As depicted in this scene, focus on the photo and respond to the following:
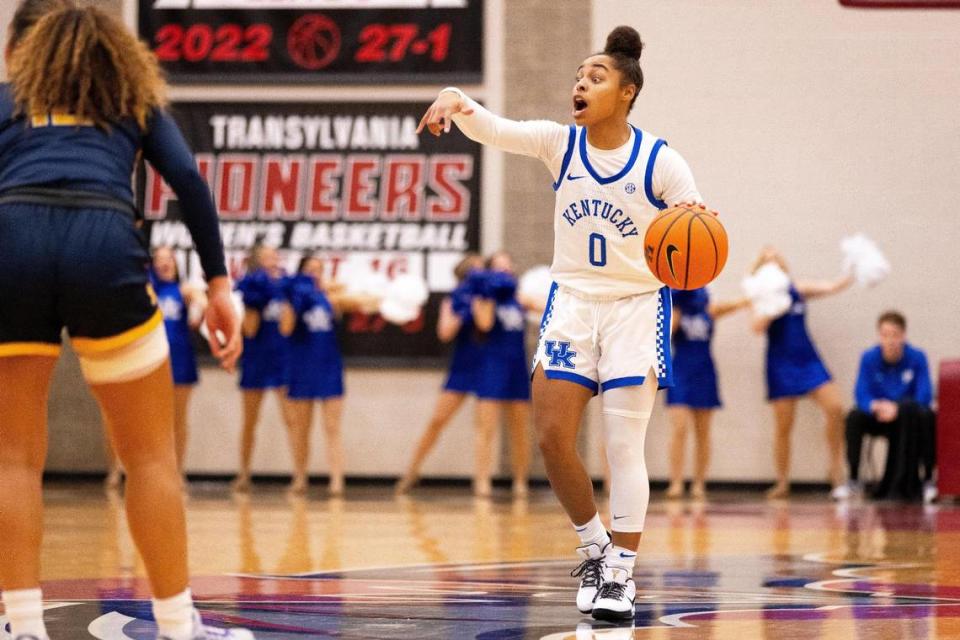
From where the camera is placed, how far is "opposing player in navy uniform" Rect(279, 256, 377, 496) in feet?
40.2

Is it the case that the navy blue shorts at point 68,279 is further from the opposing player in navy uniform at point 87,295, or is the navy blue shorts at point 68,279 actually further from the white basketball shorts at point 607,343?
the white basketball shorts at point 607,343

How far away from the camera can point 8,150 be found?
10.8ft

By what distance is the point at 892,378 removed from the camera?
39.0ft

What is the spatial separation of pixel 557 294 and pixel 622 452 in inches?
23.7

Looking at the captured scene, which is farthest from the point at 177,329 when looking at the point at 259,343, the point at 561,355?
the point at 561,355

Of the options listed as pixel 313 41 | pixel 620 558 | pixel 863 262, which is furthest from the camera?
pixel 313 41

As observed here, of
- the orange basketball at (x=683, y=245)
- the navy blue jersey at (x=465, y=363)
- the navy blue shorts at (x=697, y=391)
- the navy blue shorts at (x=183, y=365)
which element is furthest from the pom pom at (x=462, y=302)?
the orange basketball at (x=683, y=245)

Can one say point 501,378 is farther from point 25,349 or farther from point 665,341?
point 25,349

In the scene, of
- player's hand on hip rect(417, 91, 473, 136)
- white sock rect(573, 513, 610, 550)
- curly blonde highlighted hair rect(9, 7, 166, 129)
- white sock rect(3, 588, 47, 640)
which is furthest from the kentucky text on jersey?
white sock rect(3, 588, 47, 640)

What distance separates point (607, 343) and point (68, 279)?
2.05 metres

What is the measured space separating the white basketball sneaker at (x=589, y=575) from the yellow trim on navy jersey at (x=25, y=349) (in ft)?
6.47

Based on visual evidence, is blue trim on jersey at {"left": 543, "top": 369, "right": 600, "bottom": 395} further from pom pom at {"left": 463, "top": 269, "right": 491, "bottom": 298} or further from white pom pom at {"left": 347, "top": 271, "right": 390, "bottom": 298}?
white pom pom at {"left": 347, "top": 271, "right": 390, "bottom": 298}

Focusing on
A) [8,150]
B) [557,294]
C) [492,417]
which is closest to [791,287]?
[492,417]

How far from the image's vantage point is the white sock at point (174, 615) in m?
3.27
